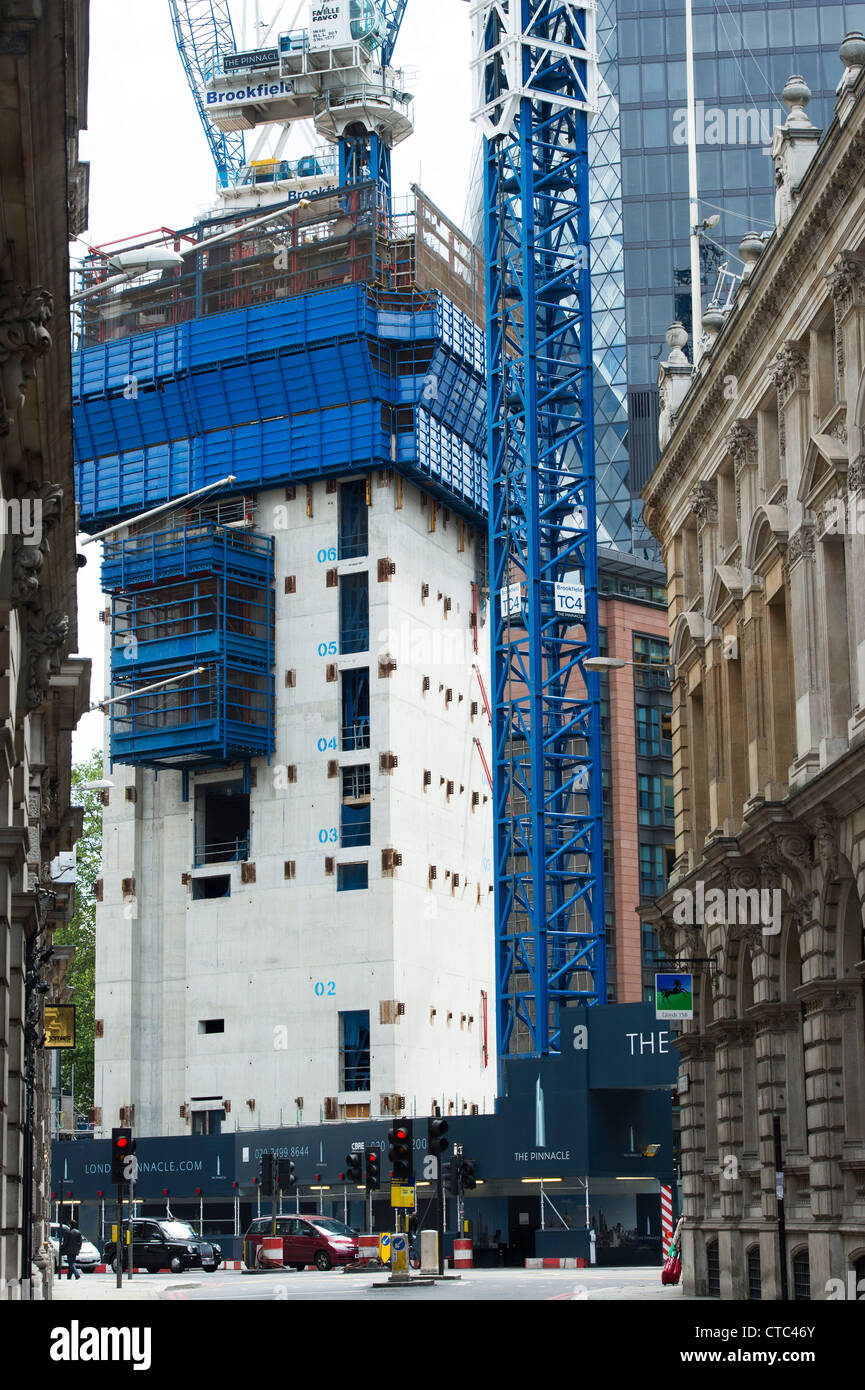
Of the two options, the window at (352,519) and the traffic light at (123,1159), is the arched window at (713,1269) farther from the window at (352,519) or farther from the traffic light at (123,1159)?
the window at (352,519)

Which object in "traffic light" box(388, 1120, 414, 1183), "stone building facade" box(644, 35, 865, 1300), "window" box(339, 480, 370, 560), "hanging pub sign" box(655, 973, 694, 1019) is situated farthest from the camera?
"window" box(339, 480, 370, 560)

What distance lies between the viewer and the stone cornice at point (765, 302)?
30.5 metres

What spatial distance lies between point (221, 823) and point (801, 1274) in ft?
228

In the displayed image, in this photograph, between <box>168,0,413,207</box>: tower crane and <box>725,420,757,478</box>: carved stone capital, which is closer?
<box>725,420,757,478</box>: carved stone capital

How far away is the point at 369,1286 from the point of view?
164 ft

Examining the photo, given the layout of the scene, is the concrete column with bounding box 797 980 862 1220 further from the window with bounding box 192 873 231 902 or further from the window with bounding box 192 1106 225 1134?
the window with bounding box 192 873 231 902

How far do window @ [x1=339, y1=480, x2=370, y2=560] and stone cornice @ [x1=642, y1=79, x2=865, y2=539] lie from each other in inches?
1869

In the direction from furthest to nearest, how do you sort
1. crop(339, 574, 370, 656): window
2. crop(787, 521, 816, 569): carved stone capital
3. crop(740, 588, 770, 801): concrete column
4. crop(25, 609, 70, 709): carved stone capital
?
crop(339, 574, 370, 656): window
crop(740, 588, 770, 801): concrete column
crop(787, 521, 816, 569): carved stone capital
crop(25, 609, 70, 709): carved stone capital

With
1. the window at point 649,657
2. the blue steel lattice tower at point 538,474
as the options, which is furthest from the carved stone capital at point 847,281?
the window at point 649,657

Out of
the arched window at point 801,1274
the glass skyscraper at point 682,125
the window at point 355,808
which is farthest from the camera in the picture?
the glass skyscraper at point 682,125

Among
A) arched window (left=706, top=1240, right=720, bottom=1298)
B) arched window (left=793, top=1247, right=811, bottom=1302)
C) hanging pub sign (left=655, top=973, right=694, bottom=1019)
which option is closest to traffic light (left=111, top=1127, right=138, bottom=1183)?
arched window (left=706, top=1240, right=720, bottom=1298)

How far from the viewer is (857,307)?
3111 cm

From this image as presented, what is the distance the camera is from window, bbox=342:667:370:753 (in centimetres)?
9369

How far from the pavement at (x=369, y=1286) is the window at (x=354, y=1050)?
2358cm
